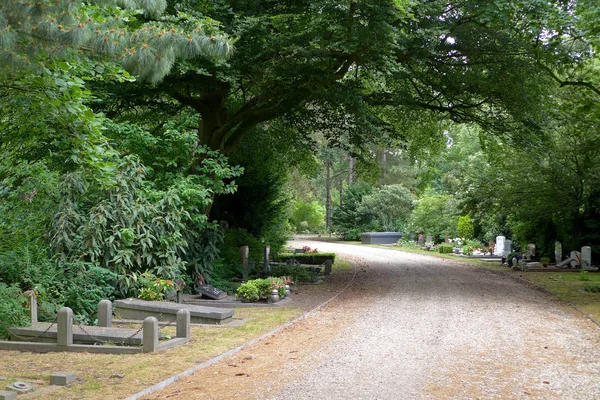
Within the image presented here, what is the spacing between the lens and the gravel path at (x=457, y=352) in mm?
6695

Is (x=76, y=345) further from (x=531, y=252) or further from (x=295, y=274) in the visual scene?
(x=531, y=252)

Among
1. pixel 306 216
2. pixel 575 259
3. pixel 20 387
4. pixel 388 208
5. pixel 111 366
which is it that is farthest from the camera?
A: pixel 306 216

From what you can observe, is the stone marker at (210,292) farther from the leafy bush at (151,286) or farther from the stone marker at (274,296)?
the leafy bush at (151,286)

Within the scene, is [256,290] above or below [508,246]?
below

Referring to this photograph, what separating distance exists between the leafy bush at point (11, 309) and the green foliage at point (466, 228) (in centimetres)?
3124

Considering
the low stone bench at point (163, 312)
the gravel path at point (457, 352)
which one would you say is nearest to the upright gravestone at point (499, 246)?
the gravel path at point (457, 352)

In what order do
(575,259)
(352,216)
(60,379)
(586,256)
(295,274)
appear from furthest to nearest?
1. (352,216)
2. (575,259)
3. (586,256)
4. (295,274)
5. (60,379)

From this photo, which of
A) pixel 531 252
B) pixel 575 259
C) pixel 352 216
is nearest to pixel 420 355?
pixel 575 259

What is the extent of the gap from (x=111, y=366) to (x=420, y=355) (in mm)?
4179


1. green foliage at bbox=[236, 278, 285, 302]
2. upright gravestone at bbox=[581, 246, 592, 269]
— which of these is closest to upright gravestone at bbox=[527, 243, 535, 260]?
upright gravestone at bbox=[581, 246, 592, 269]

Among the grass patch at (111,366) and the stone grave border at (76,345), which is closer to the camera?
the grass patch at (111,366)

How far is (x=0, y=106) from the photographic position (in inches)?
→ 382

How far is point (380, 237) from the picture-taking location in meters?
45.2

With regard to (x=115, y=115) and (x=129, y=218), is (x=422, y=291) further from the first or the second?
(x=115, y=115)
